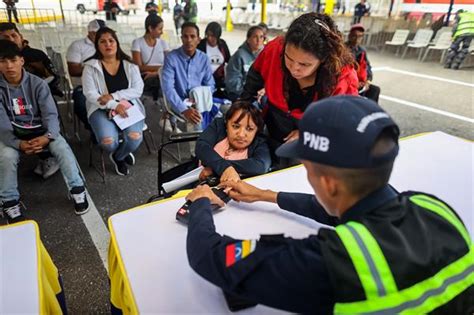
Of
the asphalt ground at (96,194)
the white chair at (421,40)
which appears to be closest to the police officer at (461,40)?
the white chair at (421,40)

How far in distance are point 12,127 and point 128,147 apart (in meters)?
0.90

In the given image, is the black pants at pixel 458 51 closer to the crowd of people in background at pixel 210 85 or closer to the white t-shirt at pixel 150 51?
the crowd of people in background at pixel 210 85

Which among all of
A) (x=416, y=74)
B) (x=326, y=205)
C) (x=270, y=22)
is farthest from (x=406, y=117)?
(x=270, y=22)

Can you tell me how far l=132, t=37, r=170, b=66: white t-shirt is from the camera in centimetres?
442

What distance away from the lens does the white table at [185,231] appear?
3.13ft

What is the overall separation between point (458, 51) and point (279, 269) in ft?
31.7

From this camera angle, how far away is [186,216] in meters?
1.25

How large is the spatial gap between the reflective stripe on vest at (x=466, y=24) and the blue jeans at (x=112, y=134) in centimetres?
852

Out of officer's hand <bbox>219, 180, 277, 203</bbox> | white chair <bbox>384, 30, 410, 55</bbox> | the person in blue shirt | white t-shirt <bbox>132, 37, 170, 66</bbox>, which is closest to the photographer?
officer's hand <bbox>219, 180, 277, 203</bbox>

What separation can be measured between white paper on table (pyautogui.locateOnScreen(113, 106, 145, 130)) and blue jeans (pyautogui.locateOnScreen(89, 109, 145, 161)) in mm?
49

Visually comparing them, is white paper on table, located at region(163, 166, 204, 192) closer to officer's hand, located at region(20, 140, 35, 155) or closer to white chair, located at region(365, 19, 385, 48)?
officer's hand, located at region(20, 140, 35, 155)

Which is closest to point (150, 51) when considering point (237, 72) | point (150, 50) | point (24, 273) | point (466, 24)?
point (150, 50)

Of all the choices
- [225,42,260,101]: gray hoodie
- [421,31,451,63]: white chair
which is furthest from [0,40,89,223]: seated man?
[421,31,451,63]: white chair

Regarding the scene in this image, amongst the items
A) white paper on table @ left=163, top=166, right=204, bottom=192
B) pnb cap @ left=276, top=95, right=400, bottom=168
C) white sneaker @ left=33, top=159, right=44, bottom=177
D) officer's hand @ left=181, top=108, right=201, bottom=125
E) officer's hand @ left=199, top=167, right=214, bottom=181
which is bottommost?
white sneaker @ left=33, top=159, right=44, bottom=177
